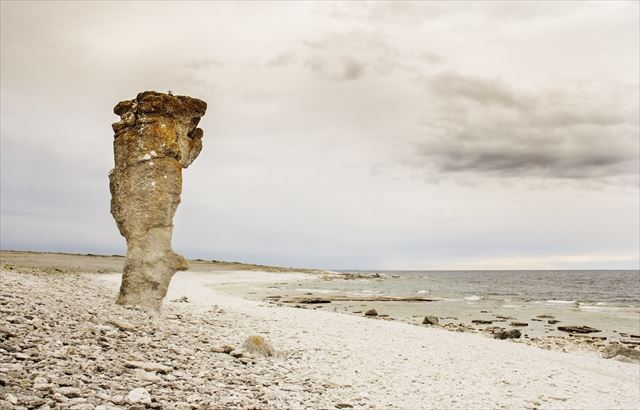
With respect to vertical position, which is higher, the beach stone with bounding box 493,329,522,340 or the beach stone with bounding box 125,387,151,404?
the beach stone with bounding box 125,387,151,404

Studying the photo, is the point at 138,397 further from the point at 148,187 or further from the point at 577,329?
the point at 577,329

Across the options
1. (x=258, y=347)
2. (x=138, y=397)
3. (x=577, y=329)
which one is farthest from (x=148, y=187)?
(x=577, y=329)

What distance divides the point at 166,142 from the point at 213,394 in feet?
37.5

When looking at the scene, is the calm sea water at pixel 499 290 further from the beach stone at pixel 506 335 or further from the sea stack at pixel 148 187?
the sea stack at pixel 148 187

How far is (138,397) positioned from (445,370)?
9.62 m

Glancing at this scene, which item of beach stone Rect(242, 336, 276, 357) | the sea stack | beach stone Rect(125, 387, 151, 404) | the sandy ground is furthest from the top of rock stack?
beach stone Rect(125, 387, 151, 404)

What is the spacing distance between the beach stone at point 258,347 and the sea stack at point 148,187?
18.7 feet

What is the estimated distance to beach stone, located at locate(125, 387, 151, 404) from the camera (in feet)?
21.6

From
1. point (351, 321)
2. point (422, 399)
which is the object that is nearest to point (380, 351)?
point (422, 399)

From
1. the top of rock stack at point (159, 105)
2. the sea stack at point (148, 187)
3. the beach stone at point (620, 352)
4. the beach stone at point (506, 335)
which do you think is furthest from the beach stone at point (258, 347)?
the beach stone at point (620, 352)

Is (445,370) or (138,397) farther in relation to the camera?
(445,370)

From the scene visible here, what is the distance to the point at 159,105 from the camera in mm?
16969

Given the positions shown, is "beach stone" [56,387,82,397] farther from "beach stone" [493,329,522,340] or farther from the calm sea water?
the calm sea water

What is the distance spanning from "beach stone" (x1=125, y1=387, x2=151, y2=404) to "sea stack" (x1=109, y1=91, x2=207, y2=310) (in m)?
9.53
